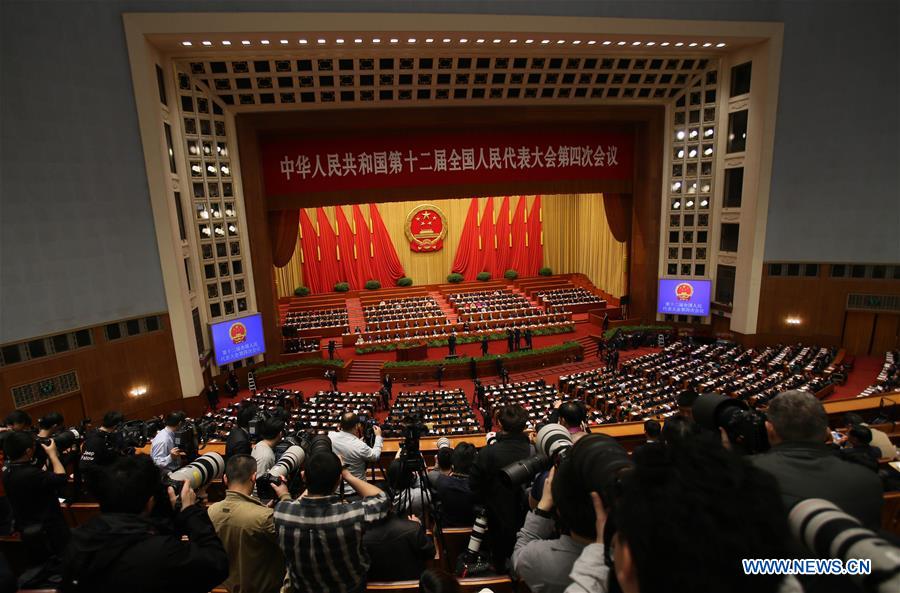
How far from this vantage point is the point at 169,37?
38.4 feet

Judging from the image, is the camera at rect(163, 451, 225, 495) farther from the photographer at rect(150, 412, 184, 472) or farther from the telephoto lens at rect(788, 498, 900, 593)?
the photographer at rect(150, 412, 184, 472)

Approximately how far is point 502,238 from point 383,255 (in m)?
6.84

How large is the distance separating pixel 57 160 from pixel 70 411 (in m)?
5.33

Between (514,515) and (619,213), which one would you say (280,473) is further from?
(619,213)

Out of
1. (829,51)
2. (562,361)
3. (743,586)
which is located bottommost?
(562,361)

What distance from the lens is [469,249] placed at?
28.2 metres

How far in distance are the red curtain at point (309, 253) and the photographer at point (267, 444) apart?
76.9ft

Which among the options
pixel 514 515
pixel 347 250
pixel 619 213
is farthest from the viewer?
pixel 347 250

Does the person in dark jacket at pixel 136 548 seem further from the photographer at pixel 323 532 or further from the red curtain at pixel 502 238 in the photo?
the red curtain at pixel 502 238

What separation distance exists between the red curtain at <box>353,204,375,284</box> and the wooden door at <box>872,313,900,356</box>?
21312mm

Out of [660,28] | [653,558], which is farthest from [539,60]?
Answer: [653,558]

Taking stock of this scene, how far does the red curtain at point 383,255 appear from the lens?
27.3 metres

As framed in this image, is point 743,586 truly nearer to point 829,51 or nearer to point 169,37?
point 169,37

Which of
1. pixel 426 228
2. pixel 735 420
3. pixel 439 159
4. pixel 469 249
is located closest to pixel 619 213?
pixel 439 159
